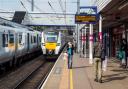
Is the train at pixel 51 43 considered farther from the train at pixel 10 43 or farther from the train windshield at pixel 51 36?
the train at pixel 10 43

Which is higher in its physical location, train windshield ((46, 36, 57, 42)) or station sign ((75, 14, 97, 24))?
station sign ((75, 14, 97, 24))

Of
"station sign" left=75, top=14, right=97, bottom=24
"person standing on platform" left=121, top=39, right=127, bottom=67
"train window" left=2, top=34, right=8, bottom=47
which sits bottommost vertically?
"person standing on platform" left=121, top=39, right=127, bottom=67

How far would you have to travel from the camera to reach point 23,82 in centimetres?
2048

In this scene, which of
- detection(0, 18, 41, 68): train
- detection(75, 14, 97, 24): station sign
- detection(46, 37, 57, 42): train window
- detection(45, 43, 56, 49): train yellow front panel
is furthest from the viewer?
detection(46, 37, 57, 42): train window

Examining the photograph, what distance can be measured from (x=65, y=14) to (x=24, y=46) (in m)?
23.7

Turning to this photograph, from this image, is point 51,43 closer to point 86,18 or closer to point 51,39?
point 51,39

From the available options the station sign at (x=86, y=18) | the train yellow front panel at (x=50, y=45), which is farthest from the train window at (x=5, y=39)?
the train yellow front panel at (x=50, y=45)

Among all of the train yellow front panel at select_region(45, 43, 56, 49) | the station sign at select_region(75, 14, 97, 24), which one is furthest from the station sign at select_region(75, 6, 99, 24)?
the train yellow front panel at select_region(45, 43, 56, 49)

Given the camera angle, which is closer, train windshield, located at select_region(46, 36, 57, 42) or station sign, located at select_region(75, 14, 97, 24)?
station sign, located at select_region(75, 14, 97, 24)

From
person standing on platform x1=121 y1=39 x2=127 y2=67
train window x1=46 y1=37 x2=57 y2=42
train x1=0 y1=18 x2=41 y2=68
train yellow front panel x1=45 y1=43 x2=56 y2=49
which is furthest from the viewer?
train window x1=46 y1=37 x2=57 y2=42

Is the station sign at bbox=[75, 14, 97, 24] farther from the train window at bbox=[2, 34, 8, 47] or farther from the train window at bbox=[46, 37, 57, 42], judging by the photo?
the train window at bbox=[46, 37, 57, 42]

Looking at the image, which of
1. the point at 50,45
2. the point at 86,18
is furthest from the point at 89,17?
the point at 50,45

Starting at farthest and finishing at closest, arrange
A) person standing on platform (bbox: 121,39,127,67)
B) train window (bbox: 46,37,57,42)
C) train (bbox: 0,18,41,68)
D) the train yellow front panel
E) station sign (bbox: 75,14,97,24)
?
1. train window (bbox: 46,37,57,42)
2. the train yellow front panel
3. station sign (bbox: 75,14,97,24)
4. person standing on platform (bbox: 121,39,127,67)
5. train (bbox: 0,18,41,68)

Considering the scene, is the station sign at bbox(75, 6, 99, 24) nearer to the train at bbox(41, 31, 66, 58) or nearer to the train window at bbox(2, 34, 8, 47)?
the train window at bbox(2, 34, 8, 47)
